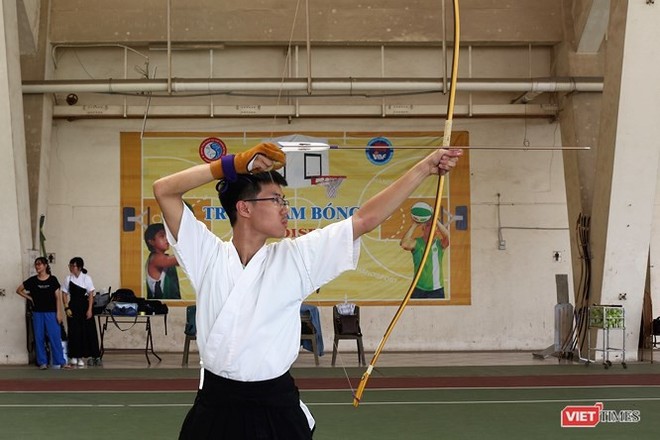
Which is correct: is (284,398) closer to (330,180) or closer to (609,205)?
(609,205)

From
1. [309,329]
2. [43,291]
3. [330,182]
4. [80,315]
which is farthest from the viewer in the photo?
[330,182]

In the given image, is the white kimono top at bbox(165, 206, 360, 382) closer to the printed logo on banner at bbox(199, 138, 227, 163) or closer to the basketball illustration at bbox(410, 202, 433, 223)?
the printed logo on banner at bbox(199, 138, 227, 163)

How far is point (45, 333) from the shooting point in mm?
14844

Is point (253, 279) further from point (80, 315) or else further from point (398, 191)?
point (80, 315)

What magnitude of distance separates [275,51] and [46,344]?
6.99 meters

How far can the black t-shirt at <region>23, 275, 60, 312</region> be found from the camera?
48.0ft

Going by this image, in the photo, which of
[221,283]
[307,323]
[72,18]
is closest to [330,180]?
[307,323]

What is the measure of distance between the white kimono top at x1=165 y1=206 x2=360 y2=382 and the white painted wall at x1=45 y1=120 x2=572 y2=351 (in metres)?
15.5

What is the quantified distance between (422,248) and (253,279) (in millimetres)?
15691

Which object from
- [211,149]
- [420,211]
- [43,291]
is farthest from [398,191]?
[420,211]

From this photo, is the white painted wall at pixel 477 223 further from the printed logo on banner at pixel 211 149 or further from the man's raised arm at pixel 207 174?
the man's raised arm at pixel 207 174

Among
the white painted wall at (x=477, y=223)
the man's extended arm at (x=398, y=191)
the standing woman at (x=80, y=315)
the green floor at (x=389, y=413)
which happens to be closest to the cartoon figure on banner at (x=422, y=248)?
the white painted wall at (x=477, y=223)

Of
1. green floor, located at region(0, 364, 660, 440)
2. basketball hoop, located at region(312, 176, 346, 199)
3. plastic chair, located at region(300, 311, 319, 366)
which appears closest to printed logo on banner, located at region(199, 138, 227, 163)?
basketball hoop, located at region(312, 176, 346, 199)
